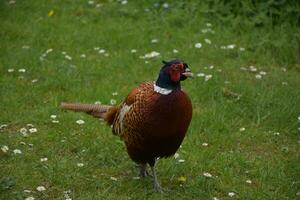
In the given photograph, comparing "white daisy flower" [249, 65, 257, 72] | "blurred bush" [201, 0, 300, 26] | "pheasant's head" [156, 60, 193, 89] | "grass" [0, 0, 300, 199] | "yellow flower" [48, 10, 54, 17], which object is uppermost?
"pheasant's head" [156, 60, 193, 89]

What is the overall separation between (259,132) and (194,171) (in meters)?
1.03

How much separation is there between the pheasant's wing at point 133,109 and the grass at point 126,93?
0.49m

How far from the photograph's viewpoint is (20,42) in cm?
788

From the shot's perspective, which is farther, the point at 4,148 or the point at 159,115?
the point at 4,148

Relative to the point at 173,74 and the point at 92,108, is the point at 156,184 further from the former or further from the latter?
the point at 92,108

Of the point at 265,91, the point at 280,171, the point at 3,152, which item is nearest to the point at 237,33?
the point at 265,91

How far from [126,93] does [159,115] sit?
7.25 feet

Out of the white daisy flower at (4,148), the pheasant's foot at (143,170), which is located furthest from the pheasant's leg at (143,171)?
the white daisy flower at (4,148)

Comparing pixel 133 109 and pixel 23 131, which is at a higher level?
pixel 133 109

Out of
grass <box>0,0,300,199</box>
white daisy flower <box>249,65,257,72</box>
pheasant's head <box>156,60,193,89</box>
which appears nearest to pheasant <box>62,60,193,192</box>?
pheasant's head <box>156,60,193,89</box>

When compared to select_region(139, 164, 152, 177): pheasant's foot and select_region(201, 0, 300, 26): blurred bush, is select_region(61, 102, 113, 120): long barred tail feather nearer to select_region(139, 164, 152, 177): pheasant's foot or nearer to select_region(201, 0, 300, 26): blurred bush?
select_region(139, 164, 152, 177): pheasant's foot

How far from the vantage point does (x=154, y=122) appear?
4.51 m

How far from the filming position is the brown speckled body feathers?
14.8ft

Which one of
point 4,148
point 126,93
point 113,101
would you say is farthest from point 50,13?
point 4,148
